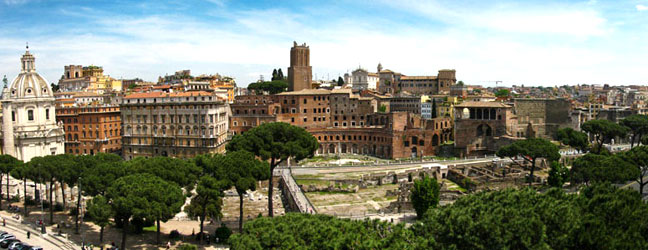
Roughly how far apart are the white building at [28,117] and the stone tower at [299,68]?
49976 millimetres

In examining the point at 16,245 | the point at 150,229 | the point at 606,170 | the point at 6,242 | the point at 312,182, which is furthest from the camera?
the point at 312,182

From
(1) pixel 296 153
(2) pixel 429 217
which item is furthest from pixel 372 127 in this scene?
(2) pixel 429 217

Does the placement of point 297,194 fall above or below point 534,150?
below

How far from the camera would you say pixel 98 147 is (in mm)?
73188

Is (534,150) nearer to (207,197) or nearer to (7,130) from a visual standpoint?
(207,197)

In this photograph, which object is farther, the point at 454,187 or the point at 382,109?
the point at 382,109

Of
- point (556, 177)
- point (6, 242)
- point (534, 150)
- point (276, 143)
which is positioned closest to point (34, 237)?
point (6, 242)

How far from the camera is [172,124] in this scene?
67500 millimetres

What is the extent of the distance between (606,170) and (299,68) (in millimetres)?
68816

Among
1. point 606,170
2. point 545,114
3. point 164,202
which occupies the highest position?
point 545,114

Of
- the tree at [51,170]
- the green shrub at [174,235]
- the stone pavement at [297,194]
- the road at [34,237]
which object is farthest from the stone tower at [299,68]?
the green shrub at [174,235]

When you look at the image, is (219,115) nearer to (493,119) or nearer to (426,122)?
(426,122)

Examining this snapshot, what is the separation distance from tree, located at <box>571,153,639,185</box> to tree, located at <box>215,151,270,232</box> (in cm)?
2592

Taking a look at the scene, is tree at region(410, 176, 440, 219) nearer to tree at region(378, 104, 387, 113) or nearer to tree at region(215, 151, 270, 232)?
tree at region(215, 151, 270, 232)
